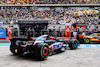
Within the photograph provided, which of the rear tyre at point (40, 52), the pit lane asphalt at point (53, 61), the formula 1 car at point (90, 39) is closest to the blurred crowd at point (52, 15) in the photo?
the formula 1 car at point (90, 39)

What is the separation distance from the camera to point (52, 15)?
2698 centimetres

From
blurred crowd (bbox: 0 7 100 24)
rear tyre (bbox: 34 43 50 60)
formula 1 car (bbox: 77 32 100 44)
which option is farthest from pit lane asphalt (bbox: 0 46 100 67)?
blurred crowd (bbox: 0 7 100 24)

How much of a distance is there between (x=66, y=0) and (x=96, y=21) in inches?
335

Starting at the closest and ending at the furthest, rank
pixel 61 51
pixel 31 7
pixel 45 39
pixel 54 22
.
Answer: pixel 45 39, pixel 61 51, pixel 54 22, pixel 31 7

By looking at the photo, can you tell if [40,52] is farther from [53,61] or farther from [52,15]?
[52,15]

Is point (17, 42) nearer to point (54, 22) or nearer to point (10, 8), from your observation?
point (54, 22)

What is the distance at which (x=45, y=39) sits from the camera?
25.1 ft

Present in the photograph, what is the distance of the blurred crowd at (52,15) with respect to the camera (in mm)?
25288

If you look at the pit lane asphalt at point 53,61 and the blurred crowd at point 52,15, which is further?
the blurred crowd at point 52,15

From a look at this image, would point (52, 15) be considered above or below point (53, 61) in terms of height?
above

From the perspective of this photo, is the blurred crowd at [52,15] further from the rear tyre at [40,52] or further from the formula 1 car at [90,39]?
the rear tyre at [40,52]

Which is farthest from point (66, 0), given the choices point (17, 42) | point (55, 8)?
point (17, 42)

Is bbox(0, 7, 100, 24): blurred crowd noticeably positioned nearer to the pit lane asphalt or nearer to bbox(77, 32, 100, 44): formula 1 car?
bbox(77, 32, 100, 44): formula 1 car

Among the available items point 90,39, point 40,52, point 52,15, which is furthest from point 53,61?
point 52,15
